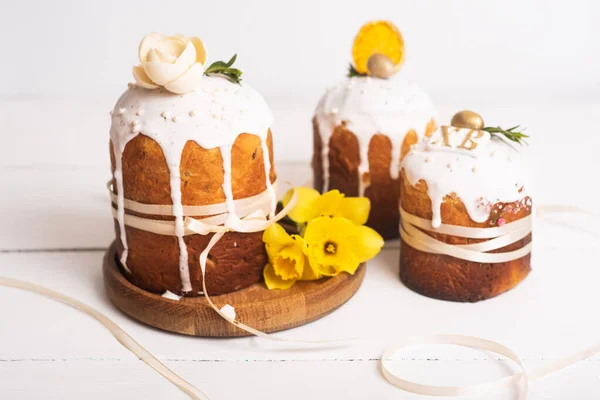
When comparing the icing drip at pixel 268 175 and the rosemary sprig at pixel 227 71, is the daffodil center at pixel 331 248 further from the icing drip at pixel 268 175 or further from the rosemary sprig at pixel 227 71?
the rosemary sprig at pixel 227 71

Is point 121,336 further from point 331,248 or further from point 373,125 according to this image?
point 373,125

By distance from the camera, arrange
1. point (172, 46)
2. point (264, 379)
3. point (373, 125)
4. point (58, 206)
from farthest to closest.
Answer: point (58, 206) < point (373, 125) < point (172, 46) < point (264, 379)

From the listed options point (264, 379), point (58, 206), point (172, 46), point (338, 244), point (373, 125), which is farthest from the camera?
point (58, 206)

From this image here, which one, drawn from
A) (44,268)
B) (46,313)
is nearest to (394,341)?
(46,313)

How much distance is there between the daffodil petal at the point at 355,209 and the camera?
1326mm

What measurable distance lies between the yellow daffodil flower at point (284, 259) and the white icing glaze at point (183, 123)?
84 mm

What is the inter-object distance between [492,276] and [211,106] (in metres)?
0.55

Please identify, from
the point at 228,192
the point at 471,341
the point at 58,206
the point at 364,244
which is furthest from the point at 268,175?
the point at 58,206

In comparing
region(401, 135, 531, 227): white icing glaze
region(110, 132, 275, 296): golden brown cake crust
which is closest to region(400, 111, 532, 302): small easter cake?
region(401, 135, 531, 227): white icing glaze

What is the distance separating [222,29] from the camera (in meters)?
2.52

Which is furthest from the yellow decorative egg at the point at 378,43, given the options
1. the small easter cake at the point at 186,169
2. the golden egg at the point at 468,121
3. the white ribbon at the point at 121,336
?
the white ribbon at the point at 121,336

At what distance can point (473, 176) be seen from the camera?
119 centimetres

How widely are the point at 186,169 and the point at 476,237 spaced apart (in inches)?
19.0

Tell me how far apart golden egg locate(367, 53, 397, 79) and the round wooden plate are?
452 mm
